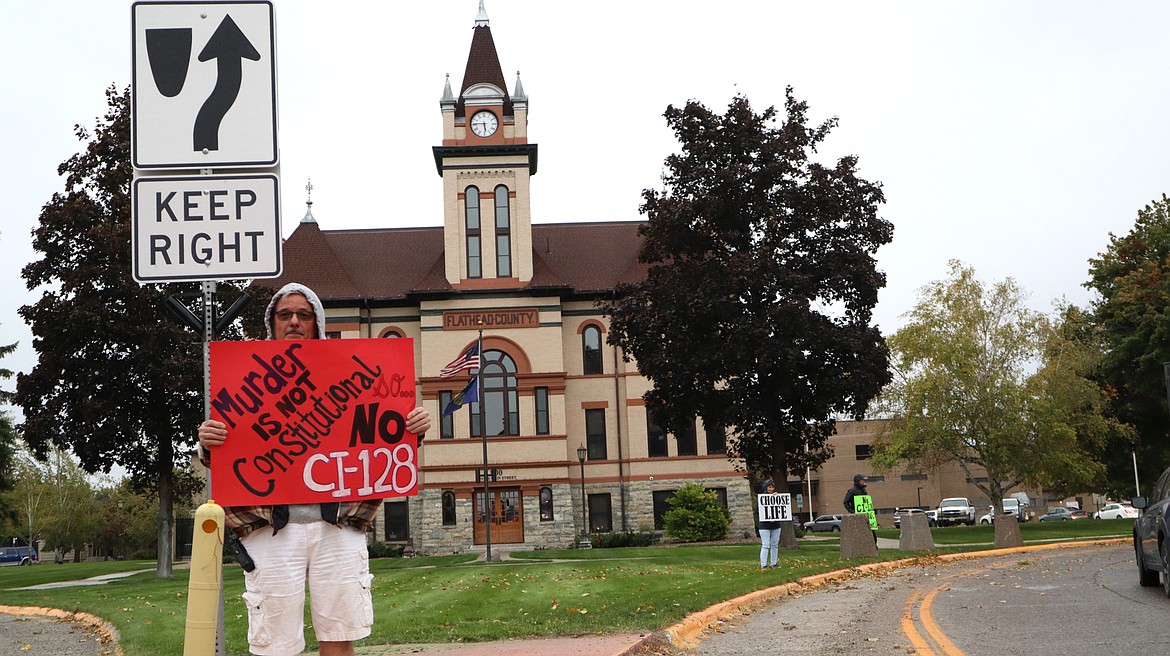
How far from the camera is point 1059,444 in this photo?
1727 inches

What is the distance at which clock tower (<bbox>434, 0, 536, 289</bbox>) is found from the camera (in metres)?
46.7

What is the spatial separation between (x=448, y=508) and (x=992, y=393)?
2216 centimetres

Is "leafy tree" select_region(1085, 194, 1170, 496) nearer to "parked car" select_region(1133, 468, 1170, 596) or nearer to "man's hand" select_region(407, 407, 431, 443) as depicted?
"parked car" select_region(1133, 468, 1170, 596)

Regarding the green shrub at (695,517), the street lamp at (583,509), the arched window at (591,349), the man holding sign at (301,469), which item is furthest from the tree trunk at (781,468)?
the man holding sign at (301,469)

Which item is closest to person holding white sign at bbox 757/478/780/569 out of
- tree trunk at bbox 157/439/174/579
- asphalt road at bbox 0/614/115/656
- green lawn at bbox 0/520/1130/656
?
green lawn at bbox 0/520/1130/656

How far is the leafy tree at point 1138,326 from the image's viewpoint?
136 ft

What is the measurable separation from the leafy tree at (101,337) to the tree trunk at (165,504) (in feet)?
0.91

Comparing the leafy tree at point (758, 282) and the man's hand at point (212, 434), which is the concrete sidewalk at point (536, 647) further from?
the leafy tree at point (758, 282)

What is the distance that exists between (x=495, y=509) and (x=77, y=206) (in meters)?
22.3

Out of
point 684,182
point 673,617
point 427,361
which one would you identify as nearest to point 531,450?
point 427,361

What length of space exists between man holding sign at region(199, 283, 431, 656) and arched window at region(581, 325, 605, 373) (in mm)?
→ 42879

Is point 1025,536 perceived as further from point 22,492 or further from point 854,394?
point 22,492

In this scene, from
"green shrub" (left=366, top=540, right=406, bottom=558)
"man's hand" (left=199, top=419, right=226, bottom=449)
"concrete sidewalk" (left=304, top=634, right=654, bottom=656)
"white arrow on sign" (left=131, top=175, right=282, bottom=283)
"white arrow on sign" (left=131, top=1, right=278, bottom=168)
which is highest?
"white arrow on sign" (left=131, top=1, right=278, bottom=168)

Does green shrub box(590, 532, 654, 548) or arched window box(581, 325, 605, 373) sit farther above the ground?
arched window box(581, 325, 605, 373)
